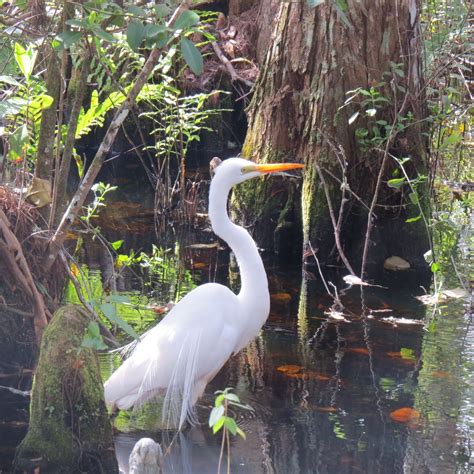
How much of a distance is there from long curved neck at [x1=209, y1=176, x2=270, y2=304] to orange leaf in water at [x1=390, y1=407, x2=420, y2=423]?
0.90 m

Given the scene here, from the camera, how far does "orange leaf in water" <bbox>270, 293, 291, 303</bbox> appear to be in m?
6.33

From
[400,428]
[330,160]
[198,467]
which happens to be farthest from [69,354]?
[330,160]

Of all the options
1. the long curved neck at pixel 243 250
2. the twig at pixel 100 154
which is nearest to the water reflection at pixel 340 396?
the long curved neck at pixel 243 250

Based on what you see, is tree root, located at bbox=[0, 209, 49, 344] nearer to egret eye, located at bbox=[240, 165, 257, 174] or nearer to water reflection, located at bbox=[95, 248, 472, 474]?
water reflection, located at bbox=[95, 248, 472, 474]

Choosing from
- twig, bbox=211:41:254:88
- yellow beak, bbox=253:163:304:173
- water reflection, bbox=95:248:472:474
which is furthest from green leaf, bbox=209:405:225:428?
twig, bbox=211:41:254:88

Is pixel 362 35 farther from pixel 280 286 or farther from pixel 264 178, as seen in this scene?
pixel 280 286

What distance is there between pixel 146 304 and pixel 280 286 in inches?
45.4

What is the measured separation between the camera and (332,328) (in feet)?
18.8

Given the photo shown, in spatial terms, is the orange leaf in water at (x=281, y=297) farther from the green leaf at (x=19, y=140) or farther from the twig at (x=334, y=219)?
the green leaf at (x=19, y=140)

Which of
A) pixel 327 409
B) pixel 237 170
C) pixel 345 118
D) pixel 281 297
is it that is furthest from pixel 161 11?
pixel 345 118

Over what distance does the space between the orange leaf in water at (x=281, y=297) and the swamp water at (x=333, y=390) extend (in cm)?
1

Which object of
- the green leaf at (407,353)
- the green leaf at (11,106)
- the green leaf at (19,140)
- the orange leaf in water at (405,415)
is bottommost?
the orange leaf in water at (405,415)

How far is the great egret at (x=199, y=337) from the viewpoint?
14.1 feet

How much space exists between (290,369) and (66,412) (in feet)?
5.83
